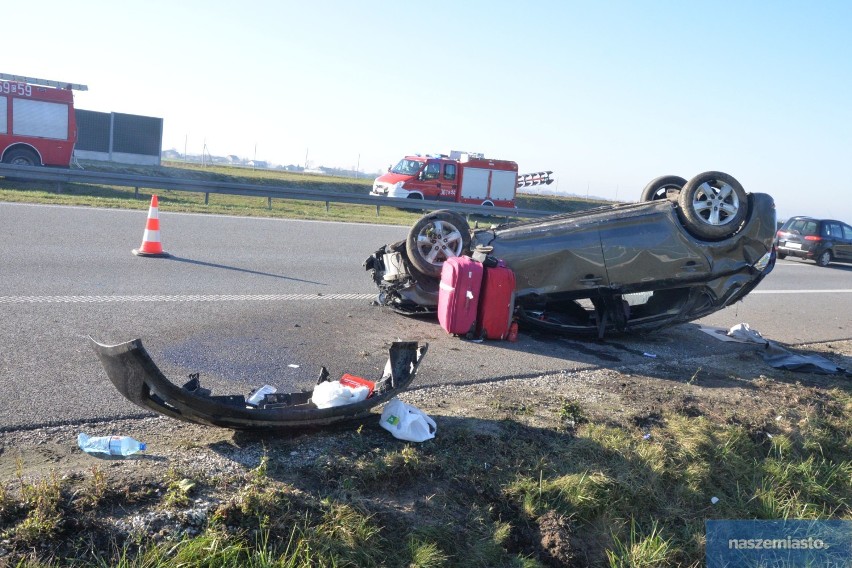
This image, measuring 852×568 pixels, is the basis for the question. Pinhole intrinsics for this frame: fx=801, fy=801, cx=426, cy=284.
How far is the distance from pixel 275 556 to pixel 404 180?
91.4ft

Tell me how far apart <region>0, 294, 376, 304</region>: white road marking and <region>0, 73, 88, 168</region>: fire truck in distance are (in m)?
19.4

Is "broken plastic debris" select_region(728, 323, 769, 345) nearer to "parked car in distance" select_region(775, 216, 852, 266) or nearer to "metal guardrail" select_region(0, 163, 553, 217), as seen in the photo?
"parked car in distance" select_region(775, 216, 852, 266)

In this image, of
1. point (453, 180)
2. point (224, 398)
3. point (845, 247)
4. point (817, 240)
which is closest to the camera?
point (224, 398)

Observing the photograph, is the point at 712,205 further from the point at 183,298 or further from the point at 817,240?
the point at 817,240

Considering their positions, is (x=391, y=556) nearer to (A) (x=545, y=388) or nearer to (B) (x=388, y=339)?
(A) (x=545, y=388)

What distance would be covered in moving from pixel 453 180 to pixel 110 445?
29111 millimetres

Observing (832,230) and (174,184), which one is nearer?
(174,184)

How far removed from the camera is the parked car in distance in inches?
847

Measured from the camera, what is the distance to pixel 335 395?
483cm

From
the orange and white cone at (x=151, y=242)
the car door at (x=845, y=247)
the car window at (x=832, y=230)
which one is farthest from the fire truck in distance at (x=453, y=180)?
the orange and white cone at (x=151, y=242)

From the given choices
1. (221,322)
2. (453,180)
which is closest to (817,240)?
(453,180)

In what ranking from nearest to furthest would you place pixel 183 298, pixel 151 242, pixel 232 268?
pixel 183 298 → pixel 232 268 → pixel 151 242

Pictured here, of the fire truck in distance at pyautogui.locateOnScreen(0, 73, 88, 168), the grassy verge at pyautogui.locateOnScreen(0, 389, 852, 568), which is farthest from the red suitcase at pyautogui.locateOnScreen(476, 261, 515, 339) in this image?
the fire truck in distance at pyautogui.locateOnScreen(0, 73, 88, 168)

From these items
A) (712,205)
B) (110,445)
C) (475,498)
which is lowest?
(475,498)
